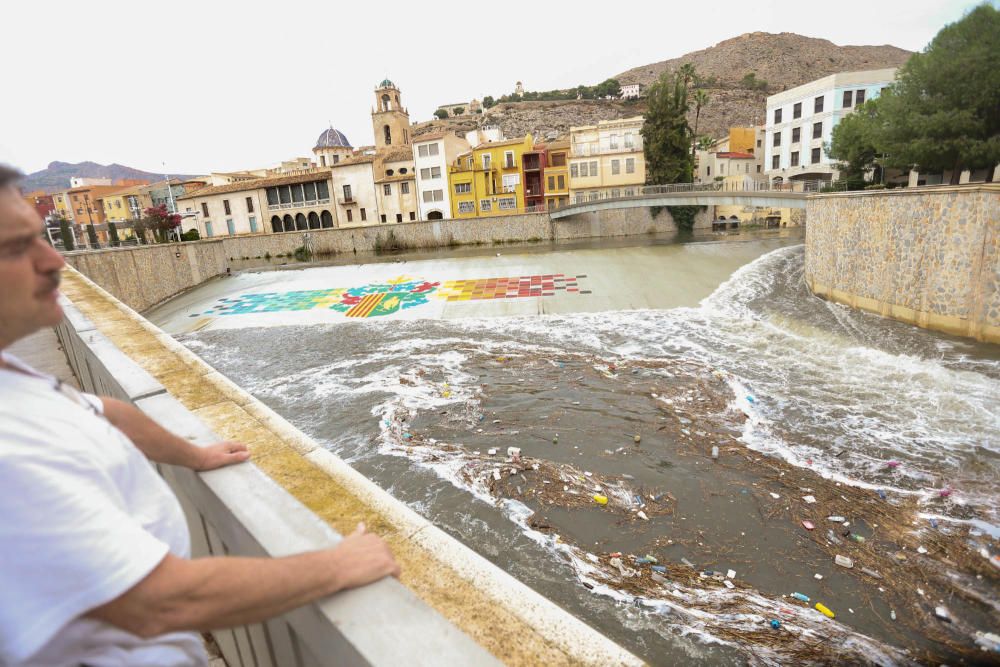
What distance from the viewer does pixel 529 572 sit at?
7.11 metres

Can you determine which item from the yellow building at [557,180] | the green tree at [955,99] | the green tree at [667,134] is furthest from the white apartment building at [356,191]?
the green tree at [955,99]

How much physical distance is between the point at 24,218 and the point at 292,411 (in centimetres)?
1244

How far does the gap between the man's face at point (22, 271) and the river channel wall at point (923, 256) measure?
18893mm

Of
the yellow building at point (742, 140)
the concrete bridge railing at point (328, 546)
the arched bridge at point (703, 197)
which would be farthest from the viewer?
the yellow building at point (742, 140)

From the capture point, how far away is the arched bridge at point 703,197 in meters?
27.8

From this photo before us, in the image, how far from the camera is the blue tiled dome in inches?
3191

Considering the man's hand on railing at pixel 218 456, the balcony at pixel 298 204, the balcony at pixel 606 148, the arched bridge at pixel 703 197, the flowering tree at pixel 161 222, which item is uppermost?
the balcony at pixel 606 148

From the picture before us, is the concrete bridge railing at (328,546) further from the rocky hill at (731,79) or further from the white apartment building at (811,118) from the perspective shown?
the rocky hill at (731,79)

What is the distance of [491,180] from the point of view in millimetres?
48688

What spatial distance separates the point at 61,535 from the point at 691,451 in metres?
10.1

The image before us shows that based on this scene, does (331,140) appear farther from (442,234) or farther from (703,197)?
(703,197)

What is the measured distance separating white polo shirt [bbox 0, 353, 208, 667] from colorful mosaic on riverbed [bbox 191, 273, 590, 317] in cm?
2169

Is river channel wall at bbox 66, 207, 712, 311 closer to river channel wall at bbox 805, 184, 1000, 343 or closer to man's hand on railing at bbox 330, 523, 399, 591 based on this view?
river channel wall at bbox 805, 184, 1000, 343

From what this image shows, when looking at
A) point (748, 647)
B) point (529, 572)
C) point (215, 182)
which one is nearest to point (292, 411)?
point (529, 572)
